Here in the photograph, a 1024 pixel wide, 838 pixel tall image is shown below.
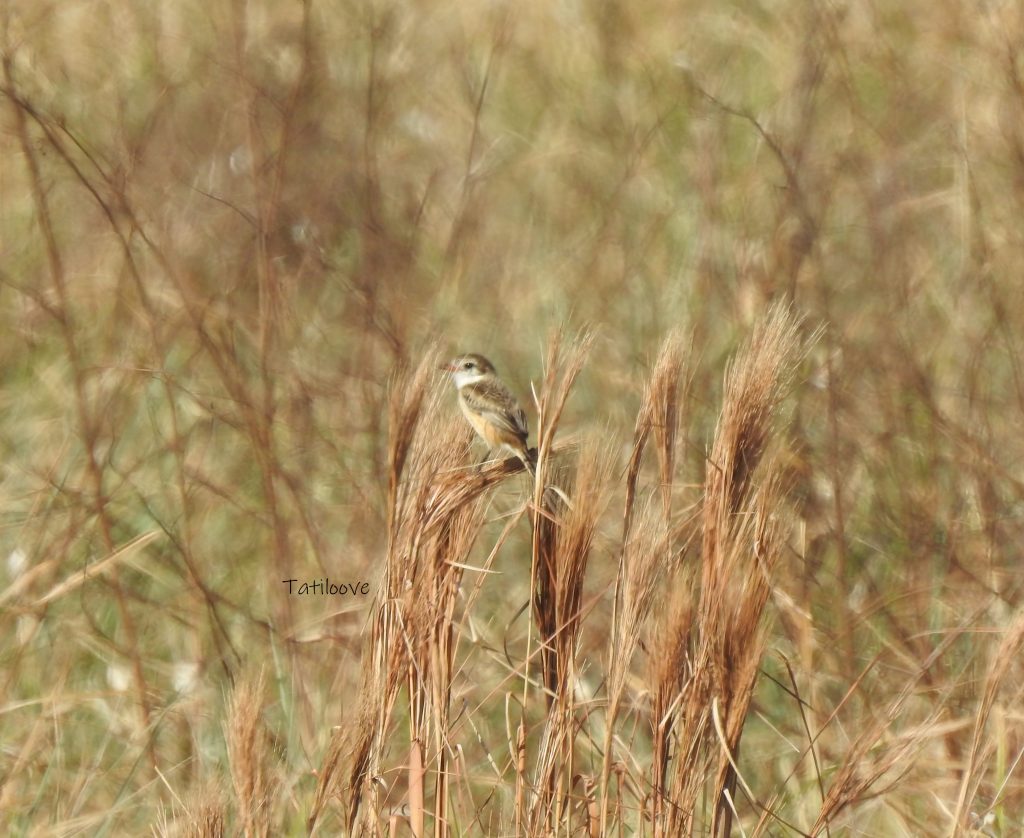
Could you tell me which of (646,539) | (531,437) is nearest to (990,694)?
(646,539)

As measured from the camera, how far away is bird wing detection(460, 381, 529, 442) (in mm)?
3922

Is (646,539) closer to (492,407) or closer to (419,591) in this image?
(419,591)

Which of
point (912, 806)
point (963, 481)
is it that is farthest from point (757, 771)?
point (963, 481)

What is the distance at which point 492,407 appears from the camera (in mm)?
4012

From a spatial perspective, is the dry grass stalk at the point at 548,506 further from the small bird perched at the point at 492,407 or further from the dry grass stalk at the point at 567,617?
the small bird perched at the point at 492,407

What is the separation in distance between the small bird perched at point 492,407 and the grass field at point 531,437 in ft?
0.53

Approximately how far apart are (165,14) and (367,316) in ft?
9.41

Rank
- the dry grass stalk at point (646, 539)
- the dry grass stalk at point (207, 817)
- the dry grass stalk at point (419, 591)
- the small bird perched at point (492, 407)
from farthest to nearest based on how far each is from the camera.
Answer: the small bird perched at point (492, 407)
the dry grass stalk at point (419, 591)
the dry grass stalk at point (646, 539)
the dry grass stalk at point (207, 817)

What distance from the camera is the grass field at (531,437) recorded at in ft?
6.41

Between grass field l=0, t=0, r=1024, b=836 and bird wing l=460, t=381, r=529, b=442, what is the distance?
199 mm

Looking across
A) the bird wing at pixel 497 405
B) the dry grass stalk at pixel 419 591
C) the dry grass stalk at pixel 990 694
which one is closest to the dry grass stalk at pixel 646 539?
the dry grass stalk at pixel 419 591

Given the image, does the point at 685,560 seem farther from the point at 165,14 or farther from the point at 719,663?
the point at 165,14

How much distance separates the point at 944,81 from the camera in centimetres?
548

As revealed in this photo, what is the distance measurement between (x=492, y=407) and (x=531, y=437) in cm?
47
